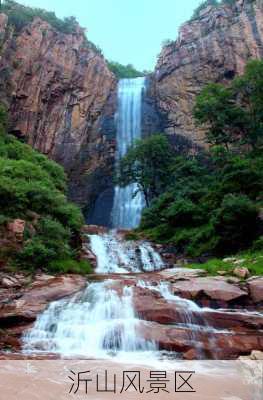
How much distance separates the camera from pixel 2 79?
30.2m

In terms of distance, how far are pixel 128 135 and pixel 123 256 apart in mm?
16867

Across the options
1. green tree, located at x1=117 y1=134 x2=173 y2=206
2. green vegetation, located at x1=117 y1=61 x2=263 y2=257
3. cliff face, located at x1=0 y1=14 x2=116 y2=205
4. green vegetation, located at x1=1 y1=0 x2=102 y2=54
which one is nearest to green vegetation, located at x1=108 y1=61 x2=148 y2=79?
green vegetation, located at x1=1 y1=0 x2=102 y2=54

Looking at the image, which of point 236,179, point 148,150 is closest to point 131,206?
point 148,150

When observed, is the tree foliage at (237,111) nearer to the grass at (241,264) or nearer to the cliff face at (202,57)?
the cliff face at (202,57)

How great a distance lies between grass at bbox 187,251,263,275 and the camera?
13.1 m

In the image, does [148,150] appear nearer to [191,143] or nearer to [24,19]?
[191,143]

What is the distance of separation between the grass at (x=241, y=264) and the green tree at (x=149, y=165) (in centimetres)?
1378

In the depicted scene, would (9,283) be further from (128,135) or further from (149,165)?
(128,135)

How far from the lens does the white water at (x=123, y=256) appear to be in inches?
746

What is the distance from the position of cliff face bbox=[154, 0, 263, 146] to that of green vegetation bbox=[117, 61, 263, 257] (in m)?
4.44

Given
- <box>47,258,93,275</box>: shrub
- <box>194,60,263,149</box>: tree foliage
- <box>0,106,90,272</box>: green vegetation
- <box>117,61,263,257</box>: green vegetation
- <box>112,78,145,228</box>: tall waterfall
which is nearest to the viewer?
<box>0,106,90,272</box>: green vegetation

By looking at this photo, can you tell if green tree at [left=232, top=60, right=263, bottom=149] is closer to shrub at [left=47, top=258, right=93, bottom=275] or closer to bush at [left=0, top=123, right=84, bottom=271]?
bush at [left=0, top=123, right=84, bottom=271]

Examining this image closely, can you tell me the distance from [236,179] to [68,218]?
877 centimetres

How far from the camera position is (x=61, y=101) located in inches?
1305
